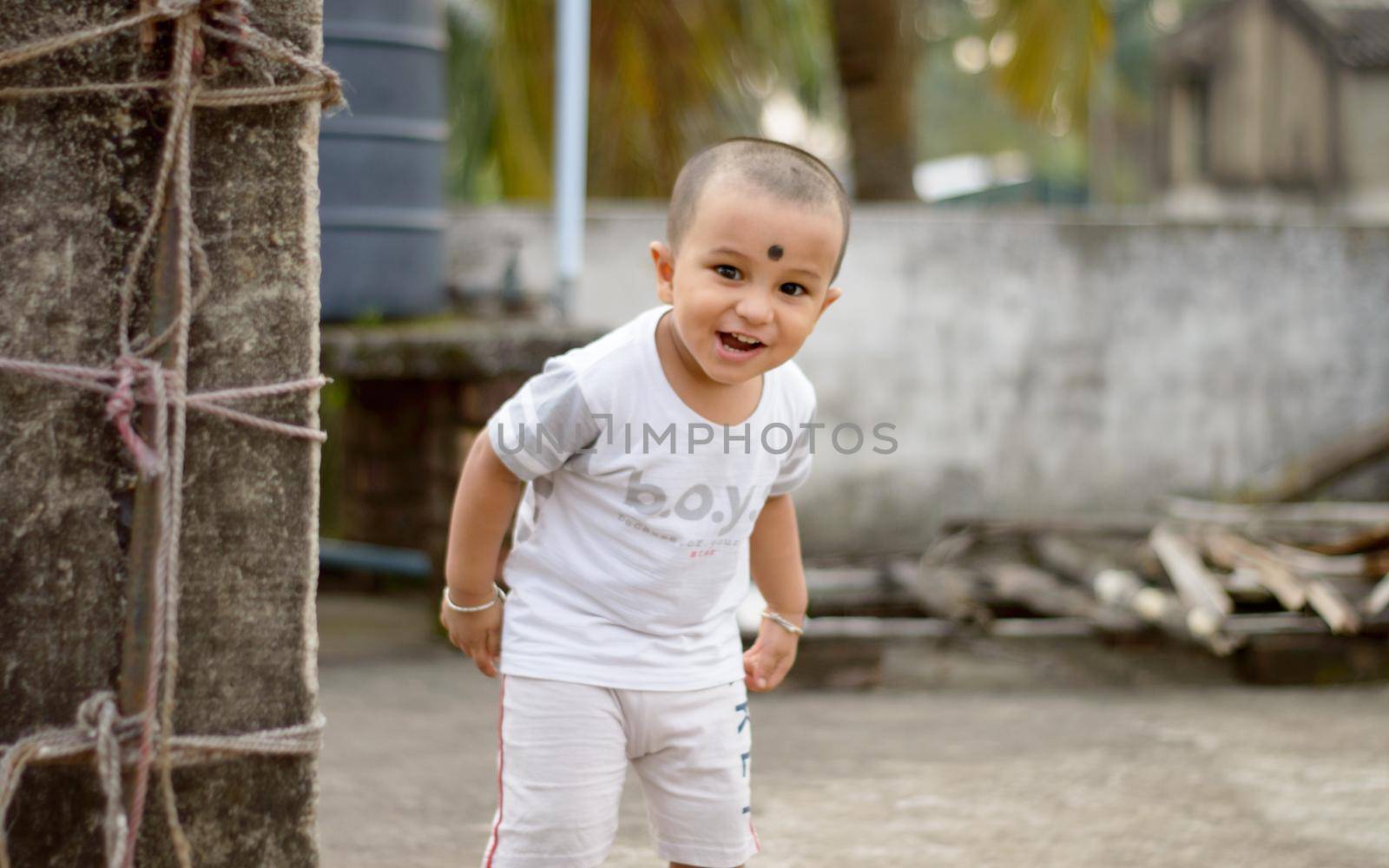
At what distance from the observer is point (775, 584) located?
7.45 ft

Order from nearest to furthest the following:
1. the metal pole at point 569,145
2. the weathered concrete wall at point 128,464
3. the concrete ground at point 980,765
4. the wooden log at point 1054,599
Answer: the weathered concrete wall at point 128,464 → the concrete ground at point 980,765 → the wooden log at point 1054,599 → the metal pole at point 569,145

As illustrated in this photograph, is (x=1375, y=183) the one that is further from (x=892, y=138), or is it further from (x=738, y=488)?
(x=738, y=488)

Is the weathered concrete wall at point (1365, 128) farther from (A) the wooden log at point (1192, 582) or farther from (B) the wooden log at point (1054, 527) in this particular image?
(A) the wooden log at point (1192, 582)

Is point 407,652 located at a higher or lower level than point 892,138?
lower

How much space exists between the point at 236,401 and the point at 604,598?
1.78 feet

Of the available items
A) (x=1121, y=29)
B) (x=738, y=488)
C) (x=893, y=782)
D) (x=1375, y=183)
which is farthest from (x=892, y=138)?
(x=1121, y=29)

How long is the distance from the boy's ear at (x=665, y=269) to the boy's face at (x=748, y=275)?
0.20 feet

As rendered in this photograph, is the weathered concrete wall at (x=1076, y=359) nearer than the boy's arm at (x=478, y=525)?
No

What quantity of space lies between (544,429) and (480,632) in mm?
314

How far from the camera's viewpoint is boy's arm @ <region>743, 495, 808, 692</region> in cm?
225

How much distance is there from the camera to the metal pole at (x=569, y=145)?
5.20 metres

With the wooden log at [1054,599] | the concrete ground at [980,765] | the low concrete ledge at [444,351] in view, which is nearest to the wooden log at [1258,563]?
the concrete ground at [980,765]

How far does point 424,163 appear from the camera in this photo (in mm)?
5121

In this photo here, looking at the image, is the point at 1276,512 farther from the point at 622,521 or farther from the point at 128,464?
the point at 128,464
